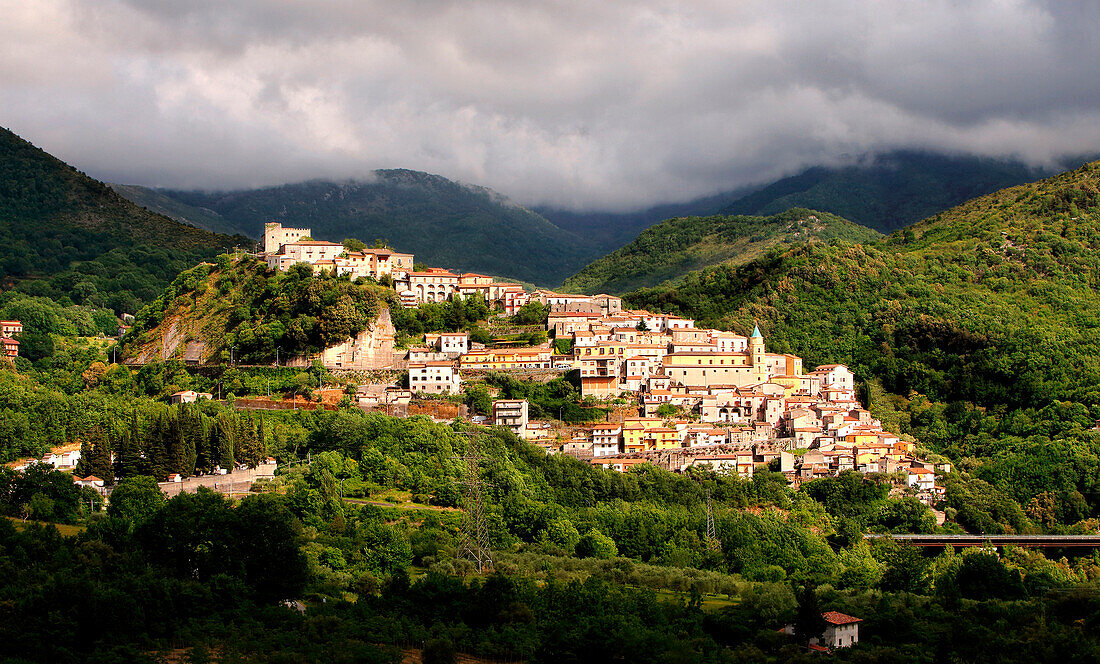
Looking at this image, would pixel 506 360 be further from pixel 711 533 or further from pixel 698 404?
pixel 711 533

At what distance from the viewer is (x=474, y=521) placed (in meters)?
42.4

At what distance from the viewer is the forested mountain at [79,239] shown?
8725 cm

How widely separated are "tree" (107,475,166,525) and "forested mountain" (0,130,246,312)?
4404 cm

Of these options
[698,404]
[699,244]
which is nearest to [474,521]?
[698,404]

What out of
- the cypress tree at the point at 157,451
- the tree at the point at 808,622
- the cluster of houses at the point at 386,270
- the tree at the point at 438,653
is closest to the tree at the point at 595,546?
the tree at the point at 808,622

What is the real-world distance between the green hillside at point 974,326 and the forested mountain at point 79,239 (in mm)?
39288

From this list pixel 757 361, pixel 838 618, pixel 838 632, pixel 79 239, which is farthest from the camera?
pixel 79 239

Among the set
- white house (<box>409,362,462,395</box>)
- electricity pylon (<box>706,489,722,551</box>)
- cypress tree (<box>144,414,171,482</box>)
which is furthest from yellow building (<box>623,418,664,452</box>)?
cypress tree (<box>144,414,171,482</box>)

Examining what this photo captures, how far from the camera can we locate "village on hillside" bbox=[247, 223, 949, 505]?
5247 centimetres

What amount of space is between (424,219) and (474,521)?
12139 centimetres

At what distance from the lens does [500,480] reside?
4650 centimetres

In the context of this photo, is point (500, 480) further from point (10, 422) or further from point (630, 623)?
point (10, 422)

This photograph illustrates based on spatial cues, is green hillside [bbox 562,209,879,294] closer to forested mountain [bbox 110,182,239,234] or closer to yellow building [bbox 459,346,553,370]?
yellow building [bbox 459,346,553,370]

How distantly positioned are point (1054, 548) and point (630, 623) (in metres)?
25.5
